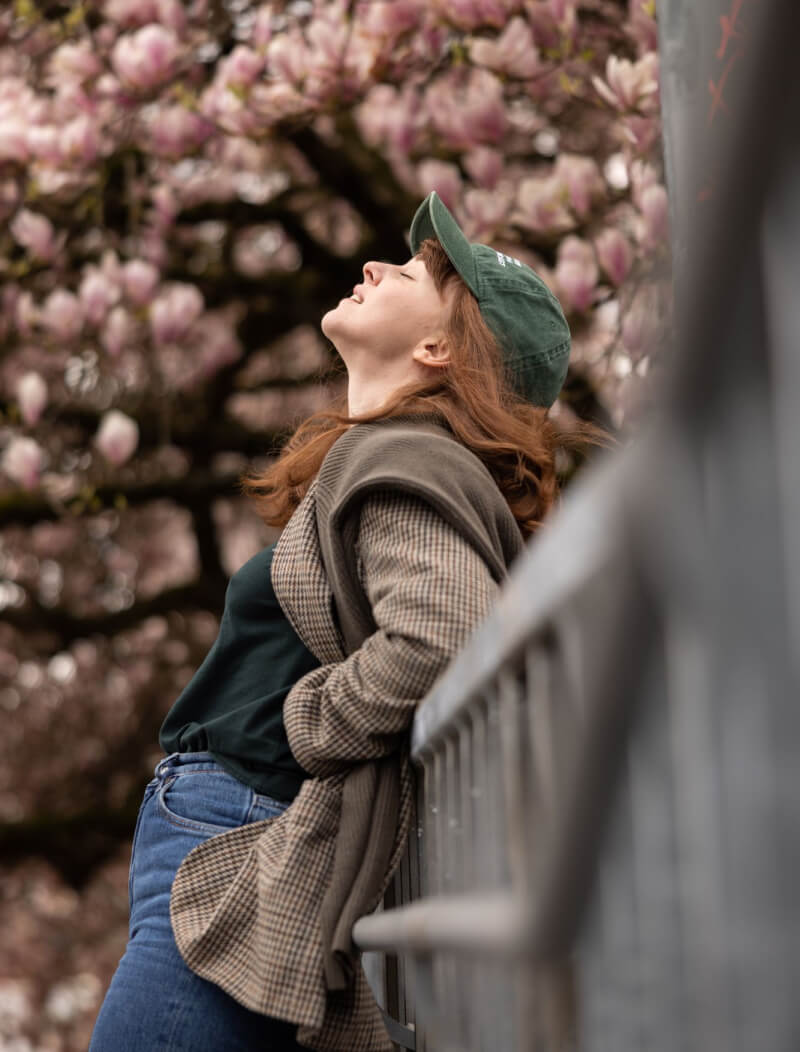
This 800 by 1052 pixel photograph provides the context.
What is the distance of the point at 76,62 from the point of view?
412 cm

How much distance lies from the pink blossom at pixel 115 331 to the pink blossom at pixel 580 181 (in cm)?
160

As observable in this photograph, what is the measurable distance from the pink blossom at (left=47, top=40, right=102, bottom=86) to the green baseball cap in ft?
8.39

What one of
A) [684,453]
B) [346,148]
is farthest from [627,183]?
[684,453]

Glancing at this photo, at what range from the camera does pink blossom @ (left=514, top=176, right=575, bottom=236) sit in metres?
3.46

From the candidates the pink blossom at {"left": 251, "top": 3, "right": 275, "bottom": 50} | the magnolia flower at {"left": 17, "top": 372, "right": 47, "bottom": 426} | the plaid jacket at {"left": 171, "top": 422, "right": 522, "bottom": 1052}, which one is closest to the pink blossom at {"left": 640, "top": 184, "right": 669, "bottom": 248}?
the plaid jacket at {"left": 171, "top": 422, "right": 522, "bottom": 1052}

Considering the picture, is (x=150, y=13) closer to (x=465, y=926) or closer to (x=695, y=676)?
(x=465, y=926)

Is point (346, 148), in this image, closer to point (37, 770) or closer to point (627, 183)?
point (627, 183)

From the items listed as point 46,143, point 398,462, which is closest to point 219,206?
point 46,143

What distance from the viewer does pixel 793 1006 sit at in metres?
0.56

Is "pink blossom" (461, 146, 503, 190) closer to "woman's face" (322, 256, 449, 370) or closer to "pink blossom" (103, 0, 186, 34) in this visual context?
"pink blossom" (103, 0, 186, 34)

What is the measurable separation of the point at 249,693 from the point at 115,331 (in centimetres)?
291

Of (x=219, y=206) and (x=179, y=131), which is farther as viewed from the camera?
(x=219, y=206)

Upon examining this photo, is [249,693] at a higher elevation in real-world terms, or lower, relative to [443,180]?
higher

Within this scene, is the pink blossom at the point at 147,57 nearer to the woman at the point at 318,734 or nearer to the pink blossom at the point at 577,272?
the pink blossom at the point at 577,272
